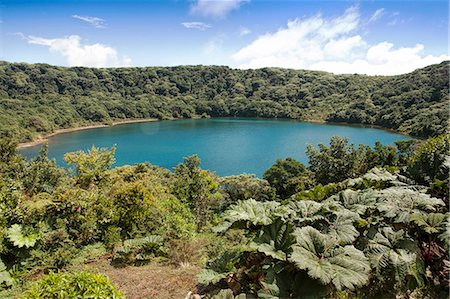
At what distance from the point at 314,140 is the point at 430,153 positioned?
6431 cm

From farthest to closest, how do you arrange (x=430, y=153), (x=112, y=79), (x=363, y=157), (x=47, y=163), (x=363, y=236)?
1. (x=112, y=79)
2. (x=363, y=157)
3. (x=47, y=163)
4. (x=430, y=153)
5. (x=363, y=236)

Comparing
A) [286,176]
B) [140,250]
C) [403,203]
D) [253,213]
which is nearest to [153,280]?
[140,250]

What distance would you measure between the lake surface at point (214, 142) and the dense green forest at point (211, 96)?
27.2ft

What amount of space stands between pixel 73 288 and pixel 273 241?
232 cm

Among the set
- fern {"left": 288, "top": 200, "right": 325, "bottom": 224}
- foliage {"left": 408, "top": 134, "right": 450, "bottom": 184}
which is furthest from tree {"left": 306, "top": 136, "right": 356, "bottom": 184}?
fern {"left": 288, "top": 200, "right": 325, "bottom": 224}

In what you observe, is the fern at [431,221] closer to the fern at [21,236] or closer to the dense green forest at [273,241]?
the dense green forest at [273,241]

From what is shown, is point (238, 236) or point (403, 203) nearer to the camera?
point (403, 203)

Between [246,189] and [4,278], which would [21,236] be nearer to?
[4,278]

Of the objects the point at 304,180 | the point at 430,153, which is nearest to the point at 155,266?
the point at 430,153

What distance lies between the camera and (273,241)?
11.6 feet

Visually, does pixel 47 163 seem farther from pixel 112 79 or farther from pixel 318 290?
pixel 112 79

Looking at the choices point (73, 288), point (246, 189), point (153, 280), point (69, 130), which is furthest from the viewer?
point (69, 130)

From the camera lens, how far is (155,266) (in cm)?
613

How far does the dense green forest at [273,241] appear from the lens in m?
3.15
